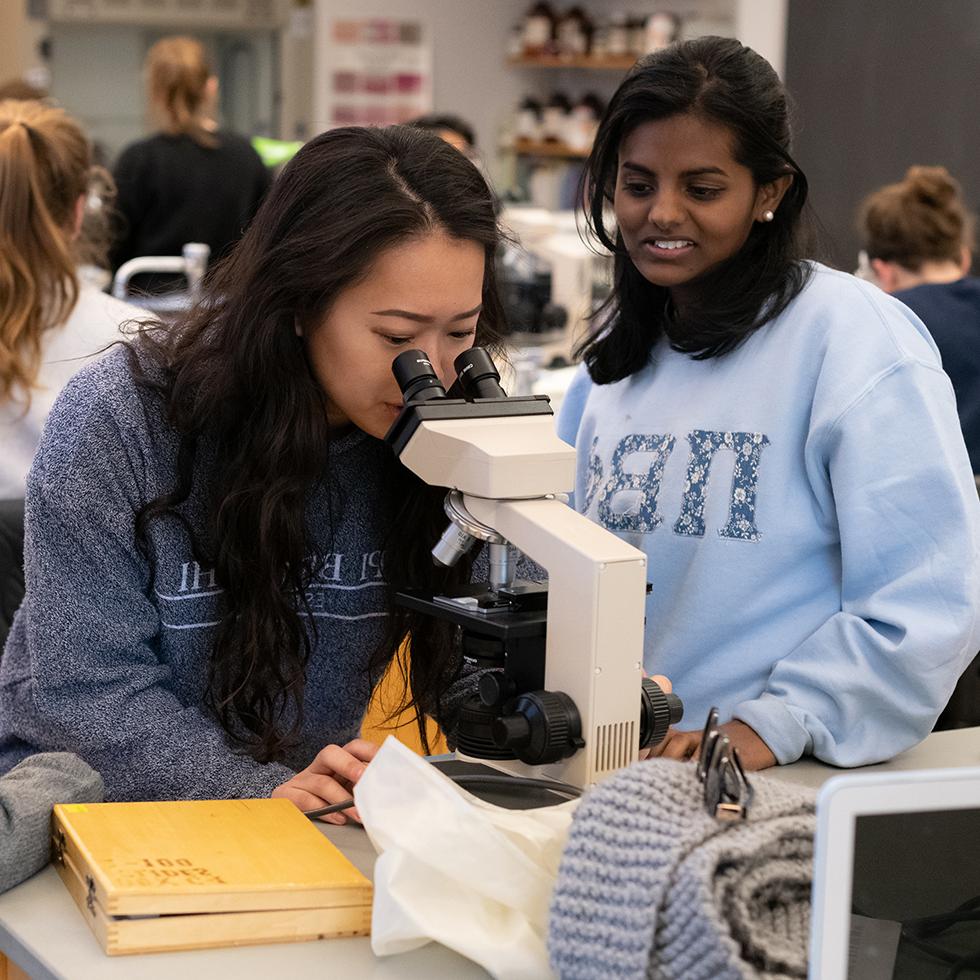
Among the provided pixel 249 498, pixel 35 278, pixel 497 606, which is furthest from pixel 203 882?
pixel 35 278

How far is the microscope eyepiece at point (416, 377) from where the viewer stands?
3.77 feet

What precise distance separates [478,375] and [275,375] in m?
0.23

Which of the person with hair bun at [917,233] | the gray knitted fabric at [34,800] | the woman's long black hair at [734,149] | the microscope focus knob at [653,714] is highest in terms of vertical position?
the woman's long black hair at [734,149]

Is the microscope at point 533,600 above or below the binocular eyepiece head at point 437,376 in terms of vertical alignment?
below

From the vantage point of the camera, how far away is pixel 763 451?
1434mm

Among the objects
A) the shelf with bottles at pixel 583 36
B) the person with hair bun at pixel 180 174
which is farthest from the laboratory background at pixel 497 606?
the shelf with bottles at pixel 583 36

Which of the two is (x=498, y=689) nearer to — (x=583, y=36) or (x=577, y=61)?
(x=577, y=61)

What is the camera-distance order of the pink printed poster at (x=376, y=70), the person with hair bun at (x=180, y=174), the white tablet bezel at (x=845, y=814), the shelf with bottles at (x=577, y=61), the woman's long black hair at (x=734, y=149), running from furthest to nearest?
the pink printed poster at (x=376, y=70), the shelf with bottles at (x=577, y=61), the person with hair bun at (x=180, y=174), the woman's long black hair at (x=734, y=149), the white tablet bezel at (x=845, y=814)

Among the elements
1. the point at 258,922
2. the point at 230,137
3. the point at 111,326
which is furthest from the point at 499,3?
the point at 258,922

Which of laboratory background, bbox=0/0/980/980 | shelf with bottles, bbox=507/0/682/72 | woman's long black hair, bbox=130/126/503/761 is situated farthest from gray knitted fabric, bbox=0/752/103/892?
shelf with bottles, bbox=507/0/682/72

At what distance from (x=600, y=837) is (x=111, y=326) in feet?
5.89

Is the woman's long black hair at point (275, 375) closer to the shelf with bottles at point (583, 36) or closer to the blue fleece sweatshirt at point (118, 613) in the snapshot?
the blue fleece sweatshirt at point (118, 613)

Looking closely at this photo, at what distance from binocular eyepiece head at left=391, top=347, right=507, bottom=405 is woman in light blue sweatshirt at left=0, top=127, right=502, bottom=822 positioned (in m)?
0.06

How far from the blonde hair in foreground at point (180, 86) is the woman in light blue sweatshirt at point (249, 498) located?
11.3 feet
